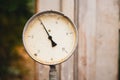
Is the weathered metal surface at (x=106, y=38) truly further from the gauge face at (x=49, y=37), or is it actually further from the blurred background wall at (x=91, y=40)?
the gauge face at (x=49, y=37)

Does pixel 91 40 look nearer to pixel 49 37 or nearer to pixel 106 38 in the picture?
pixel 106 38

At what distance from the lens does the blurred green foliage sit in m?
4.84

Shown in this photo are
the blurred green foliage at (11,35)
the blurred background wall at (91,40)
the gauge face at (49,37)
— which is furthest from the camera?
the blurred green foliage at (11,35)

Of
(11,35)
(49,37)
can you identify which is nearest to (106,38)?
(49,37)

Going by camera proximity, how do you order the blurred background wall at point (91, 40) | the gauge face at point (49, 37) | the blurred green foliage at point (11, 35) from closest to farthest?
the gauge face at point (49, 37) → the blurred background wall at point (91, 40) → the blurred green foliage at point (11, 35)

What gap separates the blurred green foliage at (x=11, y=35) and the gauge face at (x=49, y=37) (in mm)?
2036

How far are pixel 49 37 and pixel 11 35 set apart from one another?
2656mm

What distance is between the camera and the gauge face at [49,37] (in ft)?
8.45

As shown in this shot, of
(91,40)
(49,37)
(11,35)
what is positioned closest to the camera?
(49,37)

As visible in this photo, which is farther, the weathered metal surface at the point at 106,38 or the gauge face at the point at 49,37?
the weathered metal surface at the point at 106,38

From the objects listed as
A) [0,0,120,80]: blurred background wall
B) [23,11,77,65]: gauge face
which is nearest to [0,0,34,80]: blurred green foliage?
[0,0,120,80]: blurred background wall

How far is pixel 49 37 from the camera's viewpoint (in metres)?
2.57

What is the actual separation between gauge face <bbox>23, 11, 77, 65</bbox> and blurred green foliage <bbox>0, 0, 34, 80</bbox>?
2036 mm

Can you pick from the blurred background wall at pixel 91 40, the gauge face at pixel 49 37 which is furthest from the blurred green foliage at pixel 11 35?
the gauge face at pixel 49 37
